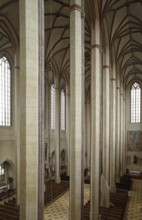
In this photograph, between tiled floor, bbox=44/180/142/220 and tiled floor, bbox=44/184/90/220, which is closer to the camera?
tiled floor, bbox=44/184/90/220

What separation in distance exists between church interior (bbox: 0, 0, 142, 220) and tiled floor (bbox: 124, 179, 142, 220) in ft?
0.26

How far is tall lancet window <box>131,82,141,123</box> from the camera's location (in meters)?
35.3

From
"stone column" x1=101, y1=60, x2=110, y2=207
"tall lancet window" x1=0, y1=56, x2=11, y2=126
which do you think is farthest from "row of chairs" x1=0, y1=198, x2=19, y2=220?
"tall lancet window" x1=0, y1=56, x2=11, y2=126

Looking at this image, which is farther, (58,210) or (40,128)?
(58,210)

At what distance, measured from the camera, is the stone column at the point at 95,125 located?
42.5ft

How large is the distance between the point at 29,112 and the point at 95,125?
7153 mm

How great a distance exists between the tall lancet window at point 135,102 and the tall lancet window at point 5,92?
73.3 feet

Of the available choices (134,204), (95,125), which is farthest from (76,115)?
(134,204)

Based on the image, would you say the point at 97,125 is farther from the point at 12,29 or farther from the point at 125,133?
the point at 125,133

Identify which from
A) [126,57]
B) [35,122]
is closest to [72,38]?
[35,122]

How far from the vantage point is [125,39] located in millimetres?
22375

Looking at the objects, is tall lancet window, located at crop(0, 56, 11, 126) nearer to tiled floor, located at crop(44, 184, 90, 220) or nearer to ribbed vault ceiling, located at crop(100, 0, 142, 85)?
tiled floor, located at crop(44, 184, 90, 220)

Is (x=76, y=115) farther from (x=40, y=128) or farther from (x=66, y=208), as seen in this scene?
(x=66, y=208)

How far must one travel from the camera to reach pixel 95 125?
13.4 m
